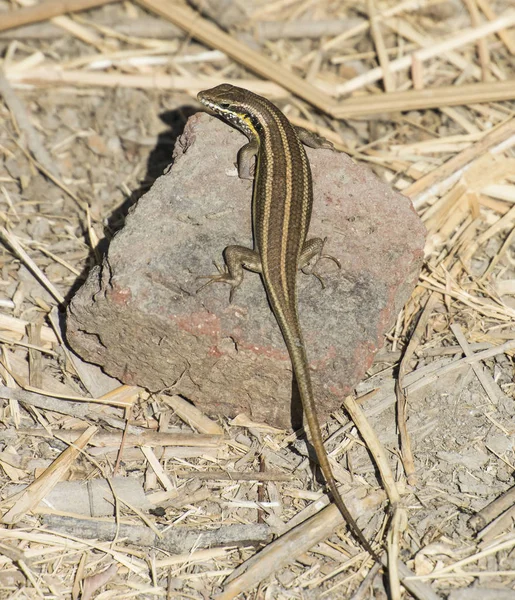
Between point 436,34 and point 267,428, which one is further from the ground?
point 436,34

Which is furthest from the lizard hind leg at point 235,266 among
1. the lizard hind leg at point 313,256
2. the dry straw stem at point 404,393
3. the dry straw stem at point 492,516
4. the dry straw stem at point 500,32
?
the dry straw stem at point 500,32

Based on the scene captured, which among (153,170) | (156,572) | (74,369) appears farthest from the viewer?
(153,170)

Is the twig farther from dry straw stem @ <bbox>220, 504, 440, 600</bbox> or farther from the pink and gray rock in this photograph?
dry straw stem @ <bbox>220, 504, 440, 600</bbox>

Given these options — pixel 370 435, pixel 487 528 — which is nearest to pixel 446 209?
pixel 370 435

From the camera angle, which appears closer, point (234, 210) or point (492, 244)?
point (234, 210)

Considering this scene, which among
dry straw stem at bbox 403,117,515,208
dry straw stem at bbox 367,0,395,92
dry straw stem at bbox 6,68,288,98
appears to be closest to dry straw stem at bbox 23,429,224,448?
dry straw stem at bbox 403,117,515,208

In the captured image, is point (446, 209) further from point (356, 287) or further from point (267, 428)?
point (267, 428)
